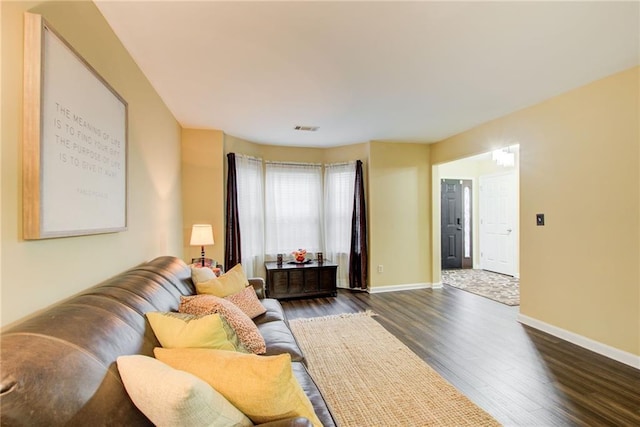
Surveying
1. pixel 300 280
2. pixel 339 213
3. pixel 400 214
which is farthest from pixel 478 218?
pixel 300 280

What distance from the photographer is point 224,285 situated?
2.25m

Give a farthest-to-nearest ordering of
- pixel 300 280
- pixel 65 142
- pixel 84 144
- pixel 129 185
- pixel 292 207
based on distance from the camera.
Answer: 1. pixel 292 207
2. pixel 300 280
3. pixel 129 185
4. pixel 84 144
5. pixel 65 142

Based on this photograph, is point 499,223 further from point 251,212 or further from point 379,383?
point 379,383

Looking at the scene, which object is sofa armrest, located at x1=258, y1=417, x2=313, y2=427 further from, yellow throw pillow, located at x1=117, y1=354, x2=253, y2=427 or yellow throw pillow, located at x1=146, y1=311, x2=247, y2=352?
yellow throw pillow, located at x1=146, y1=311, x2=247, y2=352

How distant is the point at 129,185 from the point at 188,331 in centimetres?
125

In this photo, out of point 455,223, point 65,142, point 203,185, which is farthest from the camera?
point 455,223

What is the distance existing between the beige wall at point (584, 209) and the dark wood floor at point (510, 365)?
358mm

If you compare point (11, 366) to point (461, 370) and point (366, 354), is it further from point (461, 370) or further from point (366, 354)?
point (461, 370)

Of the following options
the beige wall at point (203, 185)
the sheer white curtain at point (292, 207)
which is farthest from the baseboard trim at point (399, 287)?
the beige wall at point (203, 185)

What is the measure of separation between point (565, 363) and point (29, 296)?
3468 mm

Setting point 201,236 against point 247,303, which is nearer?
point 247,303

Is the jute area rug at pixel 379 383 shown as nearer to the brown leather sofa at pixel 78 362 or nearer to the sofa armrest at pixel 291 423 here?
the brown leather sofa at pixel 78 362

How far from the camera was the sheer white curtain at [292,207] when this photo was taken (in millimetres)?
4684

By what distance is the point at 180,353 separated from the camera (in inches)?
42.4
